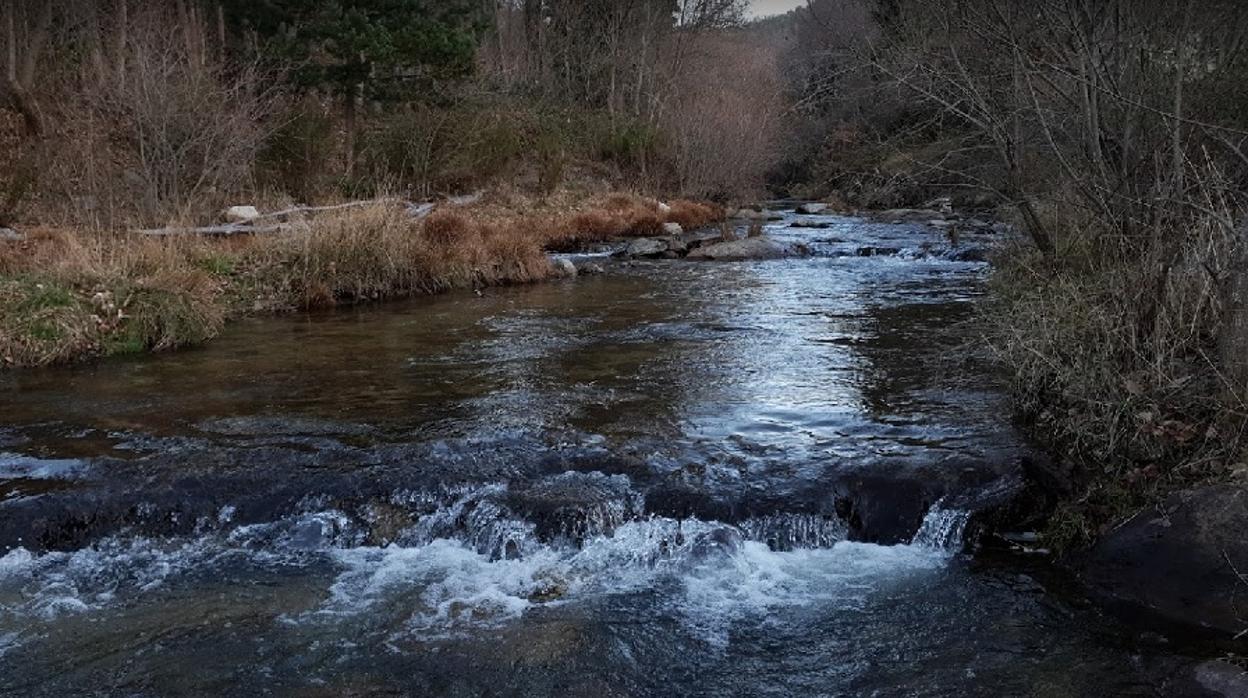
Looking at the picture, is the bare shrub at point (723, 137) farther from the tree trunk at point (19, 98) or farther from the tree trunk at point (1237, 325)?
the tree trunk at point (1237, 325)

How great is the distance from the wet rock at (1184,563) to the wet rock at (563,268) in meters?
12.4

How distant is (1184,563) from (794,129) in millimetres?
34254

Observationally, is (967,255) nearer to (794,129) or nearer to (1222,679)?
(1222,679)

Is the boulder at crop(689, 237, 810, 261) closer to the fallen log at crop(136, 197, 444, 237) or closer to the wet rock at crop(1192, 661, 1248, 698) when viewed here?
the fallen log at crop(136, 197, 444, 237)

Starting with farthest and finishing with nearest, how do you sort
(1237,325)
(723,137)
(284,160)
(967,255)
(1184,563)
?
1. (723,137)
2. (284,160)
3. (967,255)
4. (1237,325)
5. (1184,563)

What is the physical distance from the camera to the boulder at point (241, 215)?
1588 centimetres

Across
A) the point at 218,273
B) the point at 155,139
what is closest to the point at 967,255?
the point at 218,273

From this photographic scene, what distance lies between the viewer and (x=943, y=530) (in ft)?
20.5

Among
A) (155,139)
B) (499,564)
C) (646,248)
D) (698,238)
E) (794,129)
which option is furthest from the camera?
(794,129)

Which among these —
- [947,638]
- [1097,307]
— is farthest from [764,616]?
[1097,307]

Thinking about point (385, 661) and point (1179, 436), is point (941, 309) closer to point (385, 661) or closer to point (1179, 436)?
point (1179, 436)

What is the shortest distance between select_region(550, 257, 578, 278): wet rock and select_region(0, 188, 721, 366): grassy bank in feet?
0.52

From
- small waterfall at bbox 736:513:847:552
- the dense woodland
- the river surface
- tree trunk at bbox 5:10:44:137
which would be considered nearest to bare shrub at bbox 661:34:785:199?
the dense woodland

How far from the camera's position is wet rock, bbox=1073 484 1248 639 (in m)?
5.05
